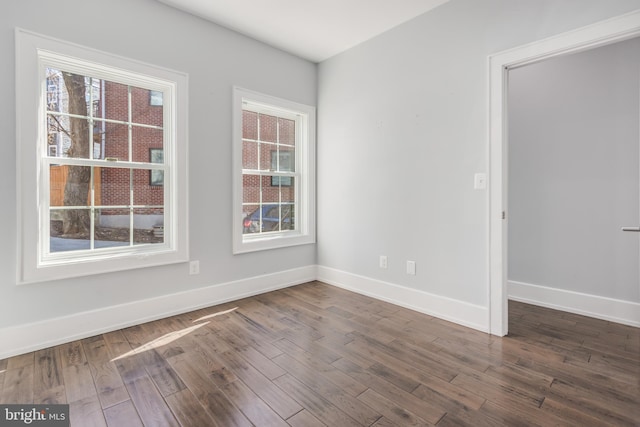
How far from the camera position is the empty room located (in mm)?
1793

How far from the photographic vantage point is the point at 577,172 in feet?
9.46

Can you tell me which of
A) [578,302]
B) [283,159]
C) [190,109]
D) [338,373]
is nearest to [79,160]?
[190,109]

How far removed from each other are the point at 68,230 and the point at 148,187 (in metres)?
0.66

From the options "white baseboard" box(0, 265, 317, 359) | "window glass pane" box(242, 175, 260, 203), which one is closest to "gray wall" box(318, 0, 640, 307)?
"window glass pane" box(242, 175, 260, 203)

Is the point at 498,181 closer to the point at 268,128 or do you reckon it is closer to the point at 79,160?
the point at 268,128

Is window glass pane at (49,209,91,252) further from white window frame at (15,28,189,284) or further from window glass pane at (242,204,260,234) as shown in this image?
window glass pane at (242,204,260,234)

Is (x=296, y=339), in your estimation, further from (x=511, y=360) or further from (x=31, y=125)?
(x=31, y=125)

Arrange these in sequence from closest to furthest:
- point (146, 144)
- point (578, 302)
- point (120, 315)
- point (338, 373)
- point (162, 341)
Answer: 1. point (338, 373)
2. point (162, 341)
3. point (120, 315)
4. point (146, 144)
5. point (578, 302)

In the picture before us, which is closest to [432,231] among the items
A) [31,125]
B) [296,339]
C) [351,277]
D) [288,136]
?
[351,277]

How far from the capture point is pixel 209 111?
9.87ft

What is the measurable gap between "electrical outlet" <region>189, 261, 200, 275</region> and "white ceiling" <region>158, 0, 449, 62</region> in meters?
2.29

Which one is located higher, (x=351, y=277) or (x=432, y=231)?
(x=432, y=231)

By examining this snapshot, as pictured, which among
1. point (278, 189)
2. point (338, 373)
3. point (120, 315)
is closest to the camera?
point (338, 373)

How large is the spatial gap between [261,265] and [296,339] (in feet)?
4.14
